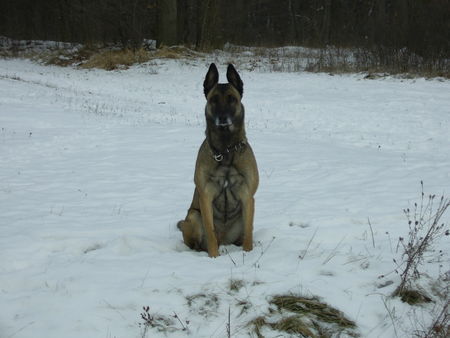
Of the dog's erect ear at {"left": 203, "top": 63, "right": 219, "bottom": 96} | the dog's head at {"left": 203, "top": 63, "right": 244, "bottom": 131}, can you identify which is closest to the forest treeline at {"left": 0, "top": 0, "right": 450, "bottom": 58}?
the dog's erect ear at {"left": 203, "top": 63, "right": 219, "bottom": 96}

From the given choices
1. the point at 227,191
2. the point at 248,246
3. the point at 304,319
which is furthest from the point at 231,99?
the point at 304,319

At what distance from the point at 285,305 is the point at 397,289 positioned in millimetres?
982

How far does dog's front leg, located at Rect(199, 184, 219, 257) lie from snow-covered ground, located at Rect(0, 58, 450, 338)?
0.50 feet

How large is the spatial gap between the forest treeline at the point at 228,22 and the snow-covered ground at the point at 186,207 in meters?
6.06

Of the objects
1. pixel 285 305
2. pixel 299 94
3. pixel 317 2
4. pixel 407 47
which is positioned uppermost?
pixel 317 2

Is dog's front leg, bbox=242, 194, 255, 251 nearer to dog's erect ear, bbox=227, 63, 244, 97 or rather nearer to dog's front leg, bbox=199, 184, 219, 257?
dog's front leg, bbox=199, 184, 219, 257

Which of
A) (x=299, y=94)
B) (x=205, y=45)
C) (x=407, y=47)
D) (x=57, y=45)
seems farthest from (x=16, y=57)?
(x=407, y=47)

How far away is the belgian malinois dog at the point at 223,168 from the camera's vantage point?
4.79 metres

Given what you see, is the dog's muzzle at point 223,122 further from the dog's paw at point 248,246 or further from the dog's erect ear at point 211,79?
the dog's paw at point 248,246

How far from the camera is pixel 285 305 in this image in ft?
12.2

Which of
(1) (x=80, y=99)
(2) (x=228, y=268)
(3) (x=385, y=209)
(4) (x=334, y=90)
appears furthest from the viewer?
(4) (x=334, y=90)

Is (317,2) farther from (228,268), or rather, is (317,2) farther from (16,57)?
(228,268)

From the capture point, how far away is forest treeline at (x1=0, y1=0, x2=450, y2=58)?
20.9m

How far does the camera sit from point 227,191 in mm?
4879
